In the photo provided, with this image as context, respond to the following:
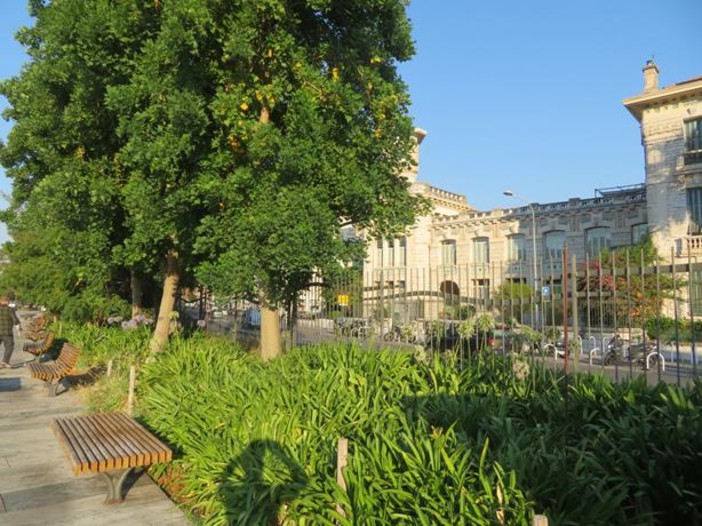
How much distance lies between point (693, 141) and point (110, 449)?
1314 inches

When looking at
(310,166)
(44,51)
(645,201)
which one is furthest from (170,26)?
(645,201)

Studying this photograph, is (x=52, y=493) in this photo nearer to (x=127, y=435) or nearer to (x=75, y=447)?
(x=75, y=447)

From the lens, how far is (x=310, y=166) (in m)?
7.29

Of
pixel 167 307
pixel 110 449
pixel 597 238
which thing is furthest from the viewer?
pixel 597 238

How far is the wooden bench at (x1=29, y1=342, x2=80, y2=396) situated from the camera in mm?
10367

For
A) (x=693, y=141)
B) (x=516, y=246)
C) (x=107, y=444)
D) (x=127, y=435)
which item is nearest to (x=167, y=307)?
(x=127, y=435)

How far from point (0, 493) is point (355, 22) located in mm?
7430

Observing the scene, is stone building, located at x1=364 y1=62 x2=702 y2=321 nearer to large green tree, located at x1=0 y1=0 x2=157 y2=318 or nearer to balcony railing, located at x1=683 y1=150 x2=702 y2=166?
balcony railing, located at x1=683 y1=150 x2=702 y2=166

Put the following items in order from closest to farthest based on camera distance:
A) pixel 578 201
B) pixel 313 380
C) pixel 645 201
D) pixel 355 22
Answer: pixel 313 380 → pixel 355 22 → pixel 645 201 → pixel 578 201

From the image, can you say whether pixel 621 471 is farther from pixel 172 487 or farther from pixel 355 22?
pixel 355 22

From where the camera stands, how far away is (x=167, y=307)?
11156 millimetres

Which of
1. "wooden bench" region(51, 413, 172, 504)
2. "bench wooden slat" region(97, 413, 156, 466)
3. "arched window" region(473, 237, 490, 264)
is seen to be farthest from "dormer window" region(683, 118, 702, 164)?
"wooden bench" region(51, 413, 172, 504)

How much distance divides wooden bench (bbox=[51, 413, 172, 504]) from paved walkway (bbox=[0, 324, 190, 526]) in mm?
263

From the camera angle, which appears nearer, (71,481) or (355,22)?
(71,481)
